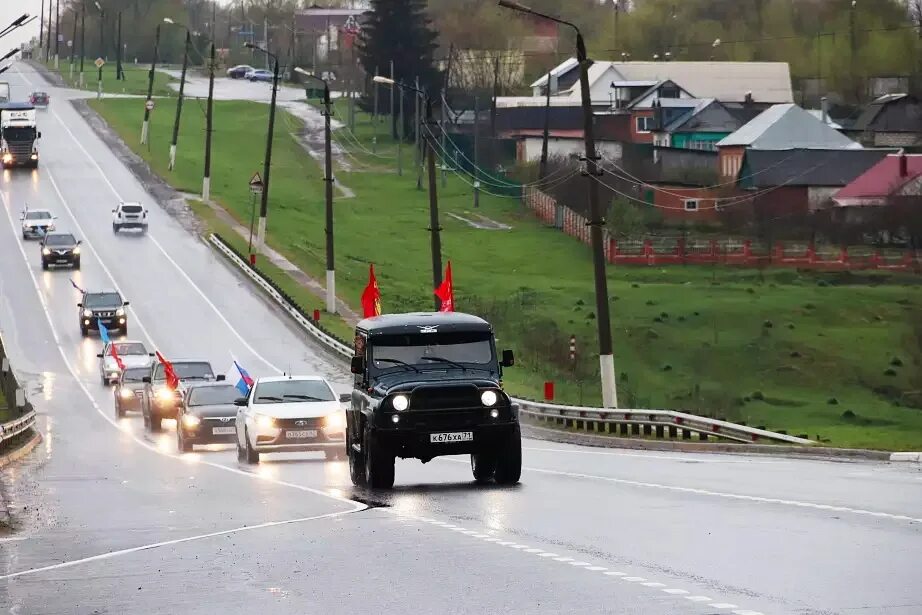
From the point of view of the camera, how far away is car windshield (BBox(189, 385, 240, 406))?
37.5 m

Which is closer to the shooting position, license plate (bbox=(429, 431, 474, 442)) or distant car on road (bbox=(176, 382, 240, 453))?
license plate (bbox=(429, 431, 474, 442))

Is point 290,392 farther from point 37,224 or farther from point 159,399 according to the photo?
point 37,224

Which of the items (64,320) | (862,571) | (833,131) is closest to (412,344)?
(862,571)

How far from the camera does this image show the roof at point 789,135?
4825 inches

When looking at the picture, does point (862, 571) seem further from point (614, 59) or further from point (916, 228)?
point (614, 59)

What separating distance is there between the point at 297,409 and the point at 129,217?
66.7m

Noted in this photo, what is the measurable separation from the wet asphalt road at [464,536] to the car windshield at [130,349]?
22.6 m

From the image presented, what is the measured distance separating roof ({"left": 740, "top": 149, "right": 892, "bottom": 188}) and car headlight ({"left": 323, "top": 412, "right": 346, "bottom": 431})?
86.2m

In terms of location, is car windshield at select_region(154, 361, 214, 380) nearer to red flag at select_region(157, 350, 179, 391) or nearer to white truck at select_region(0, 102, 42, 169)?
red flag at select_region(157, 350, 179, 391)

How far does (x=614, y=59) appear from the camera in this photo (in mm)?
192625

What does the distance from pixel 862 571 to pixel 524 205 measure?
348 ft

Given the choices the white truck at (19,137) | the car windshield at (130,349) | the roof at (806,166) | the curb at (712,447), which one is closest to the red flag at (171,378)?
the curb at (712,447)

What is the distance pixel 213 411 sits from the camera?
37.2 m

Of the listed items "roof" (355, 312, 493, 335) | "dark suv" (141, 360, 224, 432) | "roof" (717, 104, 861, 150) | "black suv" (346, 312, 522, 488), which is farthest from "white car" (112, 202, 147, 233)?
"roof" (355, 312, 493, 335)
